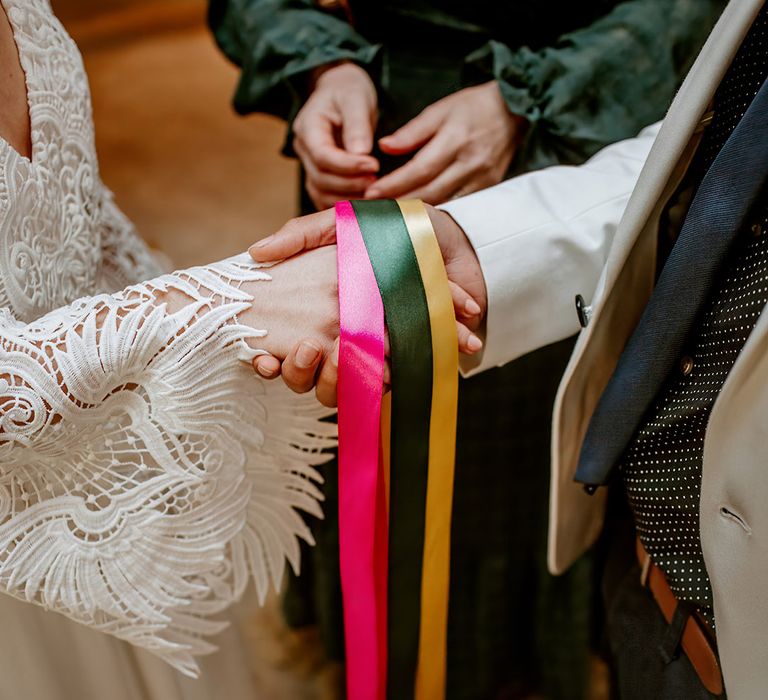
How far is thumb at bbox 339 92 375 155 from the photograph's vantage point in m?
0.78

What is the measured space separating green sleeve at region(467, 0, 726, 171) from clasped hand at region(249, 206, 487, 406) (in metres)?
0.27

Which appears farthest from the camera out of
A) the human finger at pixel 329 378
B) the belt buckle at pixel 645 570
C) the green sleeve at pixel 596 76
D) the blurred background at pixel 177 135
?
the blurred background at pixel 177 135

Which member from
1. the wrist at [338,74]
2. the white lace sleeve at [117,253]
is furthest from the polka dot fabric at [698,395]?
the white lace sleeve at [117,253]

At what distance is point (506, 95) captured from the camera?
80 centimetres

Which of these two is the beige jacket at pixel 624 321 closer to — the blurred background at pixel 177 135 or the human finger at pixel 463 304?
the human finger at pixel 463 304

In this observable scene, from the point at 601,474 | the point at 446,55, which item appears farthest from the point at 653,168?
the point at 446,55

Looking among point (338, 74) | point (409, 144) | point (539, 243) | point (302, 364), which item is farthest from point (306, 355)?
point (338, 74)

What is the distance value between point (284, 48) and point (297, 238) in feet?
1.30

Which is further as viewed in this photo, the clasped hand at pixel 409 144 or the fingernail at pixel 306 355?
the clasped hand at pixel 409 144

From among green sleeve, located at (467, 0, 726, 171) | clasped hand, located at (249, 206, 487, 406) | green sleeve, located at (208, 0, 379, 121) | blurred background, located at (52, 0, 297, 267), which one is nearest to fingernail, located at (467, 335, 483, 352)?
clasped hand, located at (249, 206, 487, 406)

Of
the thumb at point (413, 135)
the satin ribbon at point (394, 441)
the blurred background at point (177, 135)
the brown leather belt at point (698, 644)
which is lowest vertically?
the blurred background at point (177, 135)

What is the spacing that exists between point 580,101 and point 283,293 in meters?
0.45

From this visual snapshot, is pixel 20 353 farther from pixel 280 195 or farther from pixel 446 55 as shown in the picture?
pixel 280 195

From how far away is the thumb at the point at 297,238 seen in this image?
0.59 m
